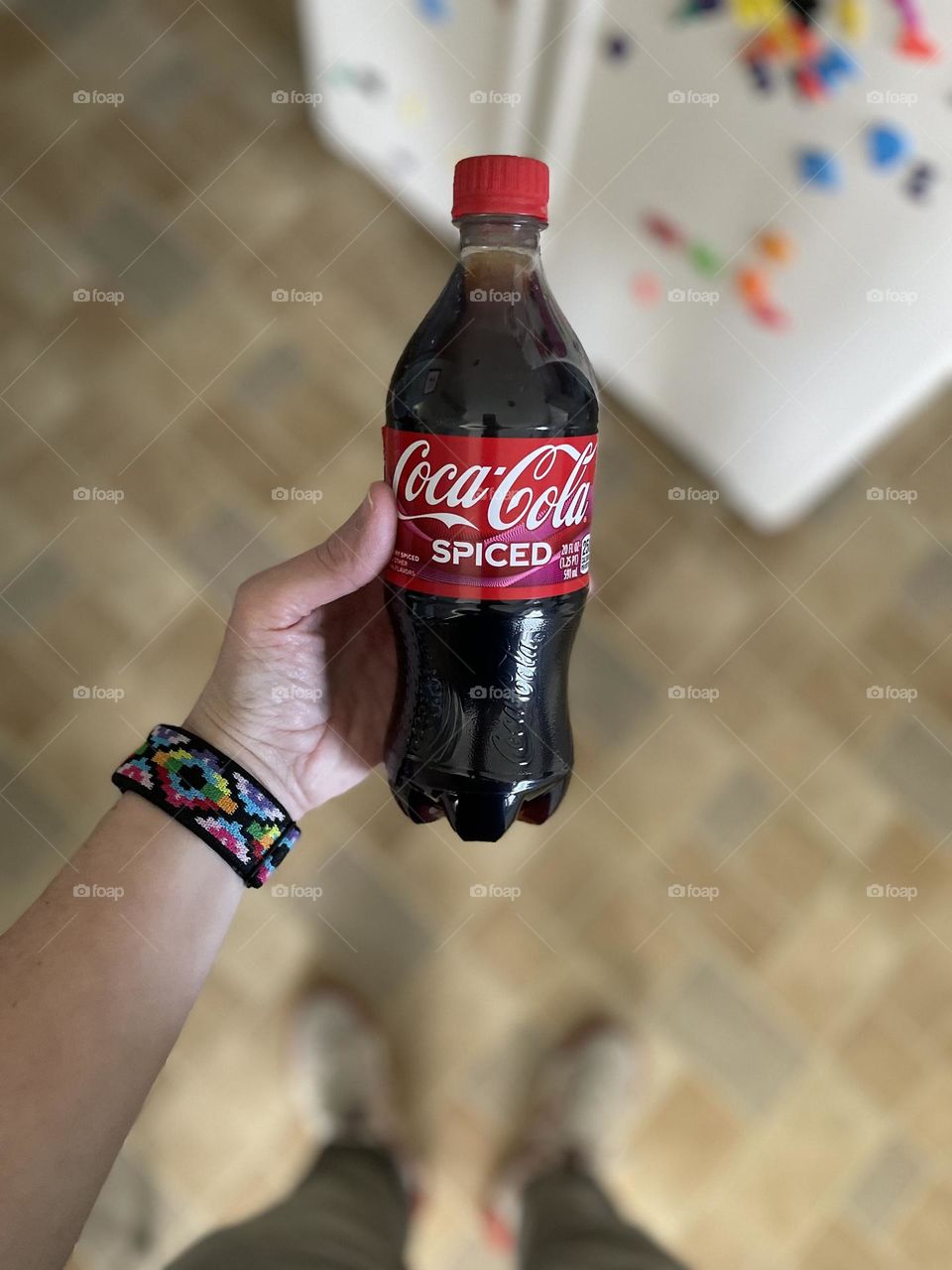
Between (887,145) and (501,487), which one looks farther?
(887,145)

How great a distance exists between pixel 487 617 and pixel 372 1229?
103cm

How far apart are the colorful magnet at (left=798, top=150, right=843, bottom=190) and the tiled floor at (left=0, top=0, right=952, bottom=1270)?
1.62 ft

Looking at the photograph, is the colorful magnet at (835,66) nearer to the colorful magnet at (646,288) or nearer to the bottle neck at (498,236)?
the colorful magnet at (646,288)

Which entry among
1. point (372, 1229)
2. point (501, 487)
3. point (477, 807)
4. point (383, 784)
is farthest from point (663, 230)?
point (372, 1229)

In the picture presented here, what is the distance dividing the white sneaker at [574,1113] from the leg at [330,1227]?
19 centimetres

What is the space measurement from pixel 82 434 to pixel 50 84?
25.3 inches

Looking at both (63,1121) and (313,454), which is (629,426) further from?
(63,1121)

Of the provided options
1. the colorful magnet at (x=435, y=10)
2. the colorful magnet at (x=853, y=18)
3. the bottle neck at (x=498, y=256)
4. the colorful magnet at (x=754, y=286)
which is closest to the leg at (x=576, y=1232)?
the bottle neck at (x=498, y=256)

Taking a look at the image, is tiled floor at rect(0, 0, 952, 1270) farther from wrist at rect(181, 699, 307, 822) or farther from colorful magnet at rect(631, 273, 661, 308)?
wrist at rect(181, 699, 307, 822)

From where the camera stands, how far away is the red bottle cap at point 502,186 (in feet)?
2.71

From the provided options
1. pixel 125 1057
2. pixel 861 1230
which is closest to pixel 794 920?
pixel 861 1230

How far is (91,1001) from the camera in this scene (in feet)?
3.03

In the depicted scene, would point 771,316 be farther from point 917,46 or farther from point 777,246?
point 917,46

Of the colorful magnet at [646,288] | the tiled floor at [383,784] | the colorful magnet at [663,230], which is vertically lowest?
the tiled floor at [383,784]
